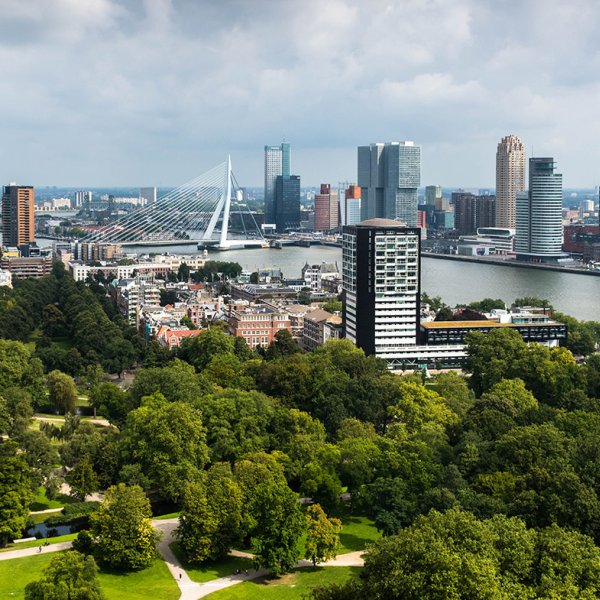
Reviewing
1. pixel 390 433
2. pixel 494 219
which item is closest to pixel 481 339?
pixel 390 433

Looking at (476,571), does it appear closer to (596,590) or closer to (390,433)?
(596,590)

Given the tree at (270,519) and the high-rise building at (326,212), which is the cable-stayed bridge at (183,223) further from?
the tree at (270,519)

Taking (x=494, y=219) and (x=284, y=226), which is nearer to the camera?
(x=494, y=219)

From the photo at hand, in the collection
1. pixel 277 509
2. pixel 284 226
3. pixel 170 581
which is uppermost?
pixel 284 226

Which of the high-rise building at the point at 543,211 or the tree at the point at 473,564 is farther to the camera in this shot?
the high-rise building at the point at 543,211

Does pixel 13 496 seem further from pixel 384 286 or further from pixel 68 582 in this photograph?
pixel 384 286

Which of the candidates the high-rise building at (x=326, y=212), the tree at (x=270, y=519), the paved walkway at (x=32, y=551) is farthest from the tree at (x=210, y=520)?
the high-rise building at (x=326, y=212)
